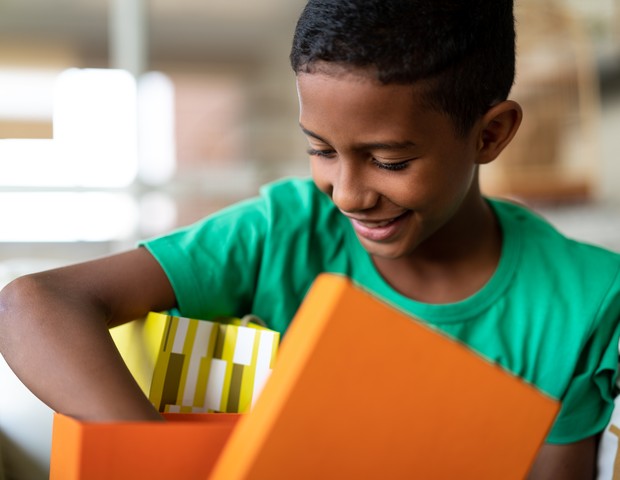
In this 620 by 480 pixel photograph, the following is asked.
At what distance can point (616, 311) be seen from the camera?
0.84 meters

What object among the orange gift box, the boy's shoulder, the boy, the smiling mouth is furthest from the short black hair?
the orange gift box

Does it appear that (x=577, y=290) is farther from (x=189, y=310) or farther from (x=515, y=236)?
(x=189, y=310)

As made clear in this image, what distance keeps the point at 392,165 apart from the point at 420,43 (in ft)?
0.36

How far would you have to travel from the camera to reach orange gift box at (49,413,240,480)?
1.46ft

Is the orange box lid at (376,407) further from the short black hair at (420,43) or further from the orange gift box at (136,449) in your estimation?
the short black hair at (420,43)

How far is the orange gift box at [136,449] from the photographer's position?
0.44m

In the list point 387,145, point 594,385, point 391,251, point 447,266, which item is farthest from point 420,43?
point 594,385

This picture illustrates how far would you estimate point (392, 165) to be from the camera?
68cm

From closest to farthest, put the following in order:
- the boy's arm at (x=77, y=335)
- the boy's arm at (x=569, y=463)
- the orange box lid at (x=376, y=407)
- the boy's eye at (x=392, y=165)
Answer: the orange box lid at (x=376, y=407), the boy's arm at (x=77, y=335), the boy's eye at (x=392, y=165), the boy's arm at (x=569, y=463)

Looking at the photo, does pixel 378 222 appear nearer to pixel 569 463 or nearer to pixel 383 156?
pixel 383 156

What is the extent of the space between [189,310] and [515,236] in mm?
412

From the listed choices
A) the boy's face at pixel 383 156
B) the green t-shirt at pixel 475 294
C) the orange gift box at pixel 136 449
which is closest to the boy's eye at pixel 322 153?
the boy's face at pixel 383 156

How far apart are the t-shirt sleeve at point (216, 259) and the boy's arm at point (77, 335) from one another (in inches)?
1.8

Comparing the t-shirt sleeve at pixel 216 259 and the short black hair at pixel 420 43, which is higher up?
the short black hair at pixel 420 43
